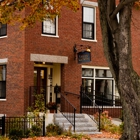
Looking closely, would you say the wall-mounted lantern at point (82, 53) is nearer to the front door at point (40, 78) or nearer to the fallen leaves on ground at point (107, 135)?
the front door at point (40, 78)

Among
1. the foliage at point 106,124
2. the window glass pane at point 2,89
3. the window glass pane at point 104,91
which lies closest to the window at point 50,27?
the window glass pane at point 2,89

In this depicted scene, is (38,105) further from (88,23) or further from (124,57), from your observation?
(124,57)

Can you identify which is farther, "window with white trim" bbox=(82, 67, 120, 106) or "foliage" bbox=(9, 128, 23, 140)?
"window with white trim" bbox=(82, 67, 120, 106)

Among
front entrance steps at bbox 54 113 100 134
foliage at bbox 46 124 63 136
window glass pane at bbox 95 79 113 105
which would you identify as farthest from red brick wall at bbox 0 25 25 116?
window glass pane at bbox 95 79 113 105

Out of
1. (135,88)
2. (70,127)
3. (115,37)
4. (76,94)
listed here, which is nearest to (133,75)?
(135,88)

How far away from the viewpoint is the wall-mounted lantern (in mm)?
19922

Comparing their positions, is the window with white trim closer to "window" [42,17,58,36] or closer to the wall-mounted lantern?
the wall-mounted lantern

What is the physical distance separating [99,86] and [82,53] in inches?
121

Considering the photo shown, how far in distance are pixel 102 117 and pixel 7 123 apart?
4814mm

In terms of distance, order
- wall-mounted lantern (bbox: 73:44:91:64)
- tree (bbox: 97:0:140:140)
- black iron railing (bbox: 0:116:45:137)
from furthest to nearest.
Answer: wall-mounted lantern (bbox: 73:44:91:64) < black iron railing (bbox: 0:116:45:137) < tree (bbox: 97:0:140:140)

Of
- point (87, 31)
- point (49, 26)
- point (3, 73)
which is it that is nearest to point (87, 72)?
point (87, 31)

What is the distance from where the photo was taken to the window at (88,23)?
22.4 meters

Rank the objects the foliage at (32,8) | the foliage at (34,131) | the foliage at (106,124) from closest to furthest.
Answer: the foliage at (32,8) < the foliage at (34,131) < the foliage at (106,124)

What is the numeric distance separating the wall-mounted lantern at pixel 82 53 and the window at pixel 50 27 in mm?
1450
